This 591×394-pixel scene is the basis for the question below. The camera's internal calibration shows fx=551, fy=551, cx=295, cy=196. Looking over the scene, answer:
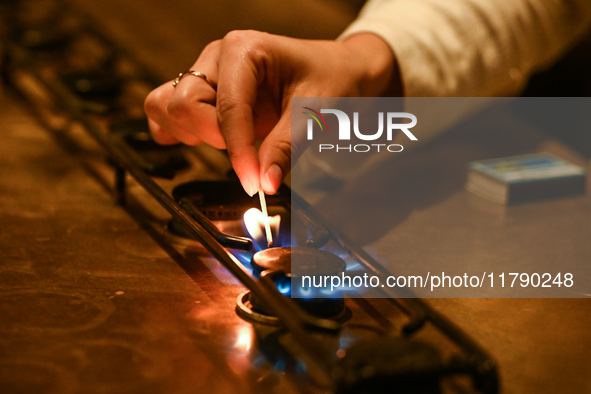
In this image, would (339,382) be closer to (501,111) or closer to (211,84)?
(211,84)

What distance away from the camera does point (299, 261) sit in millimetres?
495

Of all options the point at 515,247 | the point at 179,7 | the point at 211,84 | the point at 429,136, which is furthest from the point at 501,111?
the point at 179,7

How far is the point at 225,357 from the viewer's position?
0.44m

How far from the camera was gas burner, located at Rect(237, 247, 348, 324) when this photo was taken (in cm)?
47

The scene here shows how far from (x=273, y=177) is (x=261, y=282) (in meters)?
→ 0.18

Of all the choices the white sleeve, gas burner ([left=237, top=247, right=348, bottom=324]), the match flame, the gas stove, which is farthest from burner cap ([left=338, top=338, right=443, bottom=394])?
the white sleeve

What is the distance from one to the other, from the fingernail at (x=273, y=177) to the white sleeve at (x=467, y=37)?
35 centimetres

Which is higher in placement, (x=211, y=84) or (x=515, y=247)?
(x=211, y=84)

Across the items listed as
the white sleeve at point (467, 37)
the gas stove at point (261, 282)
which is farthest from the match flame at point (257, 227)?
the white sleeve at point (467, 37)

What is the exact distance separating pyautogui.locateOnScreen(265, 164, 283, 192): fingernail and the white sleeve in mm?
354

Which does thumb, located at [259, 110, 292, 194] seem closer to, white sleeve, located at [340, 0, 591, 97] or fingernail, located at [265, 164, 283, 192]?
fingernail, located at [265, 164, 283, 192]

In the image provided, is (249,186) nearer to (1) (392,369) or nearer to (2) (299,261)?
(2) (299,261)

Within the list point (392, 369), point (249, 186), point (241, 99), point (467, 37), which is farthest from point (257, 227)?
point (467, 37)

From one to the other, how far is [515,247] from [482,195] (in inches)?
5.7
